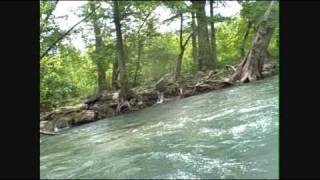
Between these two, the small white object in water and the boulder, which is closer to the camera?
the boulder

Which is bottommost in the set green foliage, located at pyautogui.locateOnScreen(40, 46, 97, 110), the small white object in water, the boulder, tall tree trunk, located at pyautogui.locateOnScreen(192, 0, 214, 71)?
the boulder

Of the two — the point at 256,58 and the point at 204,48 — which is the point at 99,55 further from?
the point at 256,58

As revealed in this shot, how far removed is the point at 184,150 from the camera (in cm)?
660

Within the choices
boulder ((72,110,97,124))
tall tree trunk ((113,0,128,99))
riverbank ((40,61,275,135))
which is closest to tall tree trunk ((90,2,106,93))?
tall tree trunk ((113,0,128,99))

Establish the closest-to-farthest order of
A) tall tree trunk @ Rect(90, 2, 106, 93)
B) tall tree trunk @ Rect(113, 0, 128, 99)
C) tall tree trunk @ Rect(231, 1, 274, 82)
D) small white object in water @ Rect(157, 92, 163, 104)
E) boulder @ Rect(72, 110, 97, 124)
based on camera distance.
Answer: boulder @ Rect(72, 110, 97, 124) → tall tree trunk @ Rect(113, 0, 128, 99) → small white object in water @ Rect(157, 92, 163, 104) → tall tree trunk @ Rect(231, 1, 274, 82) → tall tree trunk @ Rect(90, 2, 106, 93)

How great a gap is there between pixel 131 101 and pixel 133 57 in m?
6.23

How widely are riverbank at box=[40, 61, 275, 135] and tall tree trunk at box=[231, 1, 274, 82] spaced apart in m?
0.62

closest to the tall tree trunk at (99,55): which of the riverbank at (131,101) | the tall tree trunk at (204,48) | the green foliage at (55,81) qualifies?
the green foliage at (55,81)

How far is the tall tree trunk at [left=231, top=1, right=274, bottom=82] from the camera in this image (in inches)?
701

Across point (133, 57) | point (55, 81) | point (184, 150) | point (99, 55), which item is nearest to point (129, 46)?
point (133, 57)

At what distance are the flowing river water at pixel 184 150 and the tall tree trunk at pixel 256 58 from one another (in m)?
7.21

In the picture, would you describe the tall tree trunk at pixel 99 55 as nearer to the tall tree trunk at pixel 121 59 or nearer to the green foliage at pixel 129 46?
the green foliage at pixel 129 46

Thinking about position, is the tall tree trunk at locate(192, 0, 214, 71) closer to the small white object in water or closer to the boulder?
the small white object in water
